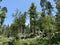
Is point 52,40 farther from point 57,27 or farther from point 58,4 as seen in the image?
point 58,4

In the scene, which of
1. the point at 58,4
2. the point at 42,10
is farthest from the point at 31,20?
the point at 58,4

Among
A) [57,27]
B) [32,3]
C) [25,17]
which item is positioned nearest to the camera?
[57,27]

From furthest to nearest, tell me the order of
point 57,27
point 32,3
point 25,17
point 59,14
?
point 25,17 → point 32,3 → point 59,14 → point 57,27

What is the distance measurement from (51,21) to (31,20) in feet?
51.4

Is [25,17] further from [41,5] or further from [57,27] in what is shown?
[57,27]

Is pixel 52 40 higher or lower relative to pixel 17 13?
lower

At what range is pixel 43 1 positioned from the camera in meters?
45.2

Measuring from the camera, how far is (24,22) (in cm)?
5272

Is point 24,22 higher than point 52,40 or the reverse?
higher

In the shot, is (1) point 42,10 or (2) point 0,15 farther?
(1) point 42,10

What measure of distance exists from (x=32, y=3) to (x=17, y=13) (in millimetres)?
4224

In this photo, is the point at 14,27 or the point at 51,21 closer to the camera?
the point at 51,21

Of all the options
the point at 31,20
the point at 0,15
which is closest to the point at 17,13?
the point at 31,20

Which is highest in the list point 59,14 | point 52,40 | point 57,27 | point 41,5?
point 41,5
